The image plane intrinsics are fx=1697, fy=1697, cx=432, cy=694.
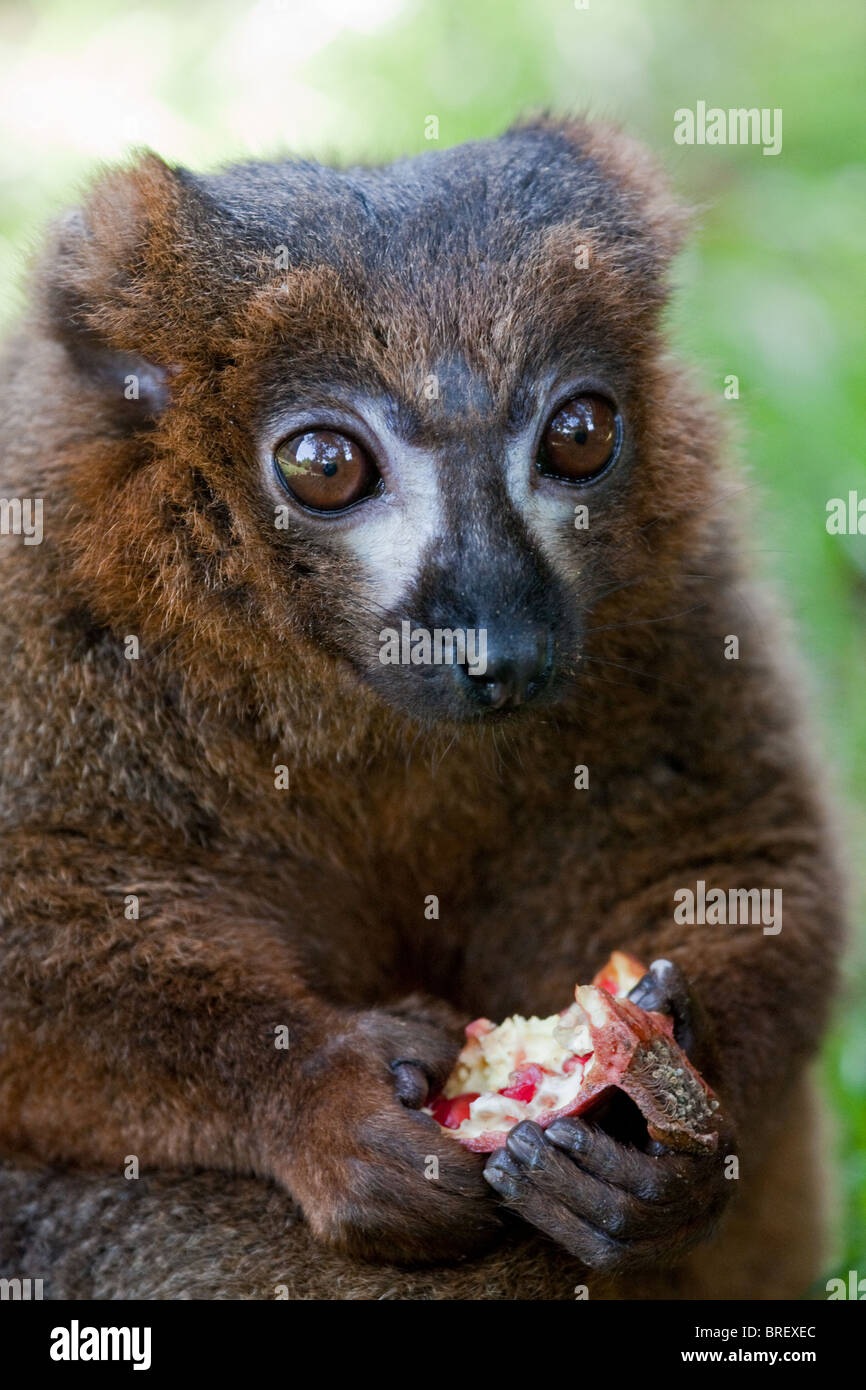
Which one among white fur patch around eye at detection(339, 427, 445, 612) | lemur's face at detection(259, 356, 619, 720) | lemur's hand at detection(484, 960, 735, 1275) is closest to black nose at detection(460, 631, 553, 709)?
lemur's face at detection(259, 356, 619, 720)

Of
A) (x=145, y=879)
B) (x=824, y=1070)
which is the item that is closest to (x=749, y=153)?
→ (x=824, y=1070)

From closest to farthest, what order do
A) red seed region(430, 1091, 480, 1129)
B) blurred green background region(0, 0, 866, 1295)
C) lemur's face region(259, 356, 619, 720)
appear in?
lemur's face region(259, 356, 619, 720)
red seed region(430, 1091, 480, 1129)
blurred green background region(0, 0, 866, 1295)

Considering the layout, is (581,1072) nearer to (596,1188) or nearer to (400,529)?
(596,1188)

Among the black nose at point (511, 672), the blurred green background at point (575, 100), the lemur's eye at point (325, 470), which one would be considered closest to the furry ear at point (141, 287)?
the lemur's eye at point (325, 470)

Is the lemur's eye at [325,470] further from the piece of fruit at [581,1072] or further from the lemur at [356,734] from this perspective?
the piece of fruit at [581,1072]

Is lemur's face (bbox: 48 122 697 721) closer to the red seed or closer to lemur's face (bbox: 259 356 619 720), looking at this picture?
lemur's face (bbox: 259 356 619 720)

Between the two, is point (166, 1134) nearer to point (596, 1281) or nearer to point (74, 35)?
point (596, 1281)

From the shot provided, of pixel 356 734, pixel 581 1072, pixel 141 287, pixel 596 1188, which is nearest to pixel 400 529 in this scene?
pixel 356 734
